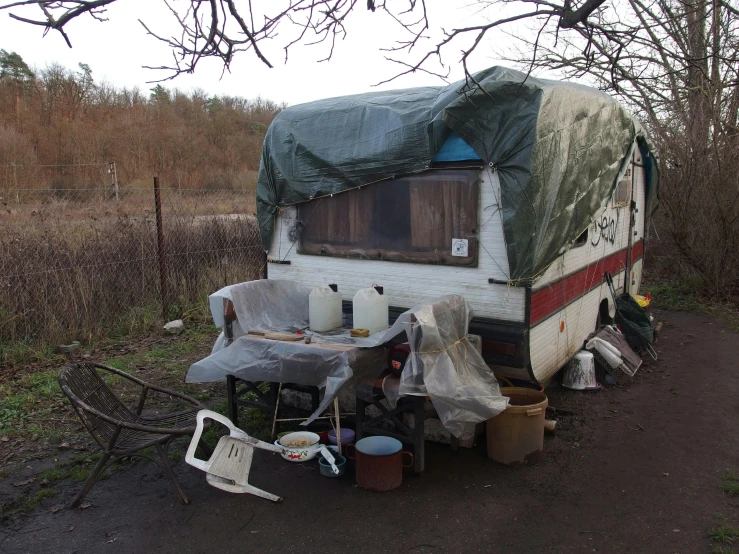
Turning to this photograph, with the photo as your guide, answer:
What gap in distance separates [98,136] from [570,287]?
1026 inches

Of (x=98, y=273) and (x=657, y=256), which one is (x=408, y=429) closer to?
(x=98, y=273)

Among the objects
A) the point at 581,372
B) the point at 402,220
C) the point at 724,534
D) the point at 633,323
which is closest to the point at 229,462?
the point at 402,220

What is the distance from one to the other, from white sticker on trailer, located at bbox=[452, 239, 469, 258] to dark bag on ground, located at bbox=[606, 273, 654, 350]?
10.2ft

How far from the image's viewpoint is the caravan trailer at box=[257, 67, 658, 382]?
4.24 m

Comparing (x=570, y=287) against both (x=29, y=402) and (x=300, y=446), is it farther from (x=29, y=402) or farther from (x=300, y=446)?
(x=29, y=402)

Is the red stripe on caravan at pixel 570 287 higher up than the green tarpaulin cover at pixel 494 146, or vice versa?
the green tarpaulin cover at pixel 494 146

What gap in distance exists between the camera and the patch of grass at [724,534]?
3.22 m

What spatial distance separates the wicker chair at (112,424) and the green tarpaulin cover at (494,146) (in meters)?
2.06

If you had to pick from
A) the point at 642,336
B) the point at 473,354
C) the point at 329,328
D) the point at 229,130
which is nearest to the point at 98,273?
the point at 329,328

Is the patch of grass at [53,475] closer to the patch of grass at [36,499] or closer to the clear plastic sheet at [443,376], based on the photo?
the patch of grass at [36,499]

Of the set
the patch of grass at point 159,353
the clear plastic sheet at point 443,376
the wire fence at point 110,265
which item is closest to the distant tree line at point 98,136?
the wire fence at point 110,265

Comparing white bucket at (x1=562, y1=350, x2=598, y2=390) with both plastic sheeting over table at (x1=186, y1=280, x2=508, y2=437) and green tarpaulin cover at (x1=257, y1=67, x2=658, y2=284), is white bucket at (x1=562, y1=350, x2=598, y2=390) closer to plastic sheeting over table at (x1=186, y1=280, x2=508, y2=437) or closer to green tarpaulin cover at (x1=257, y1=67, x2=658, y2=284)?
green tarpaulin cover at (x1=257, y1=67, x2=658, y2=284)

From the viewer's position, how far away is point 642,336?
6.82m

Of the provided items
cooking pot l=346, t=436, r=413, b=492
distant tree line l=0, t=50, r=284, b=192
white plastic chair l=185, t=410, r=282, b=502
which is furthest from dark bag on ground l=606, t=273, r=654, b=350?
distant tree line l=0, t=50, r=284, b=192
